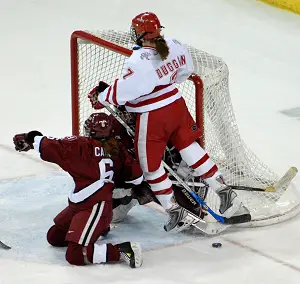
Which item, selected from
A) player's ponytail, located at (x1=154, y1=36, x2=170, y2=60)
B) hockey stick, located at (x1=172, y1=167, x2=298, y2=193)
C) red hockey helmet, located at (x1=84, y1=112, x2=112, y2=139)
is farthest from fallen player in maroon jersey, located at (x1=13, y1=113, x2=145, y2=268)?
hockey stick, located at (x1=172, y1=167, x2=298, y2=193)

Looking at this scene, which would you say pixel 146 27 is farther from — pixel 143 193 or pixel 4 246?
pixel 4 246

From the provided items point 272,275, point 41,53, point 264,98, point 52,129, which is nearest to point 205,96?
point 272,275

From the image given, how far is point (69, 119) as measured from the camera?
5.66 meters

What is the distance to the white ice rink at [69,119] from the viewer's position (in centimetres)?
372

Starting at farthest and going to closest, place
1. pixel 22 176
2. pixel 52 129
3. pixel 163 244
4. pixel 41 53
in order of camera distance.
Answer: pixel 41 53, pixel 52 129, pixel 22 176, pixel 163 244

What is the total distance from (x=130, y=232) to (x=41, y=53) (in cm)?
309

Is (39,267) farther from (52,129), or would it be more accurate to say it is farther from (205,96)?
(52,129)

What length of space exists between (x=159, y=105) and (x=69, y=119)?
181 centimetres

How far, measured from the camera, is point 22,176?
15.8ft

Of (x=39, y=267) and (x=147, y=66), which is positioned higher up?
(x=147, y=66)

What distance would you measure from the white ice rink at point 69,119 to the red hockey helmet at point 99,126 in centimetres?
49

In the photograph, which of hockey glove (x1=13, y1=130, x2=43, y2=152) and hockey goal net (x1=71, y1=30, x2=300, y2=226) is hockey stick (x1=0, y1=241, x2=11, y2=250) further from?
hockey goal net (x1=71, y1=30, x2=300, y2=226)
